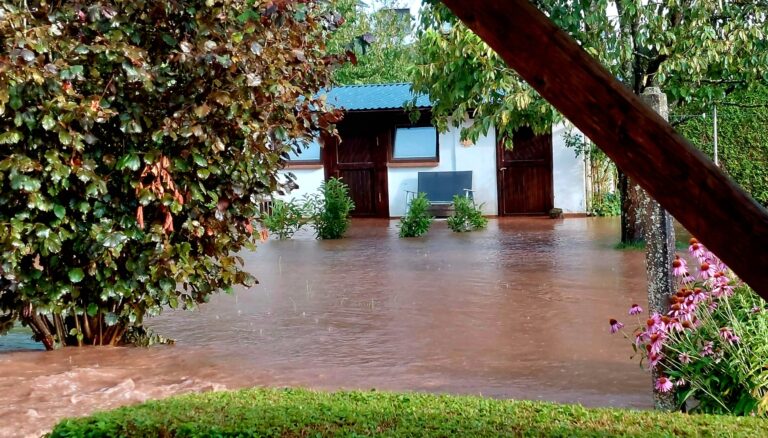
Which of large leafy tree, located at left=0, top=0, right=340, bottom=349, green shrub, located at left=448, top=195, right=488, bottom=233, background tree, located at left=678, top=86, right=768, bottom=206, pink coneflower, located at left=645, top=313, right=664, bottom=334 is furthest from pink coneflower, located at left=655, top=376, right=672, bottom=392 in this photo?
green shrub, located at left=448, top=195, right=488, bottom=233

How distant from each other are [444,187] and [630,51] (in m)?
9.83

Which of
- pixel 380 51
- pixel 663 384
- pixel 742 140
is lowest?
pixel 663 384

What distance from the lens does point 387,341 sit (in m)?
7.79

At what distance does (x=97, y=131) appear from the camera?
659 centimetres

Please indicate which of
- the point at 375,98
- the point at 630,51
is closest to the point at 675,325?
the point at 630,51

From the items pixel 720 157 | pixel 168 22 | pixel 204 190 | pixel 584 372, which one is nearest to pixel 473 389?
pixel 584 372

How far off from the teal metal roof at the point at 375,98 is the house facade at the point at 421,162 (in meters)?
0.03

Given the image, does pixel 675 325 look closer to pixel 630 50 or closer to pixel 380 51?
pixel 630 50

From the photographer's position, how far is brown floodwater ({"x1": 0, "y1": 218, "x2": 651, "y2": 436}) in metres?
6.11

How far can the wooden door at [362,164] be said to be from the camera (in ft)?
70.1

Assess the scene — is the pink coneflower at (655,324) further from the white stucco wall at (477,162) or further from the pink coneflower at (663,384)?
the white stucco wall at (477,162)

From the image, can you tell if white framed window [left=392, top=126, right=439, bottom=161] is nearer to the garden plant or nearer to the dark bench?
the dark bench

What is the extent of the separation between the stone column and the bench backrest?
49.7 ft

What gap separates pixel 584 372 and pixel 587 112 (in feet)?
15.3
